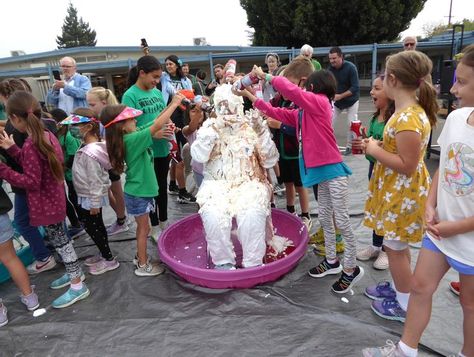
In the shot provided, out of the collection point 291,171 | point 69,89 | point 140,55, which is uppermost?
point 140,55

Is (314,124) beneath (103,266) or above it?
above

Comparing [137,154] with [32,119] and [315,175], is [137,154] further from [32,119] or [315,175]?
[315,175]

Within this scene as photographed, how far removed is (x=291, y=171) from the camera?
3469 millimetres

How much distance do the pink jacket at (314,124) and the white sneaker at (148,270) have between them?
1567 millimetres

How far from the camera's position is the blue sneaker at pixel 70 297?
104 inches

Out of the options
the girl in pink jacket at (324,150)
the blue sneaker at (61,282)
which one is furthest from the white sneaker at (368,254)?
the blue sneaker at (61,282)

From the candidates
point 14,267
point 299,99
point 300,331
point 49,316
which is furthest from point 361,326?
point 14,267

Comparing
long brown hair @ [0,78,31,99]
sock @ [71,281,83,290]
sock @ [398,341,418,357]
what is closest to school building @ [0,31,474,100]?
long brown hair @ [0,78,31,99]

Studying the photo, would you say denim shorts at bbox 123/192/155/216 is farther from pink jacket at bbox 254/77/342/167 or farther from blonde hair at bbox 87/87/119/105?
pink jacket at bbox 254/77/342/167

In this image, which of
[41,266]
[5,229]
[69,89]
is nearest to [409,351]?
[5,229]

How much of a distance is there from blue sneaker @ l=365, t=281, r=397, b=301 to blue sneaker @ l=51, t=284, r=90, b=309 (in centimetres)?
216

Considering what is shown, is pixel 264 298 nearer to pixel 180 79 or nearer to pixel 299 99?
pixel 299 99

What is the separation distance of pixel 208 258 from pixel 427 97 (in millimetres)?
2100

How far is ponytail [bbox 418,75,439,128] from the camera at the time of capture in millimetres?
1947
